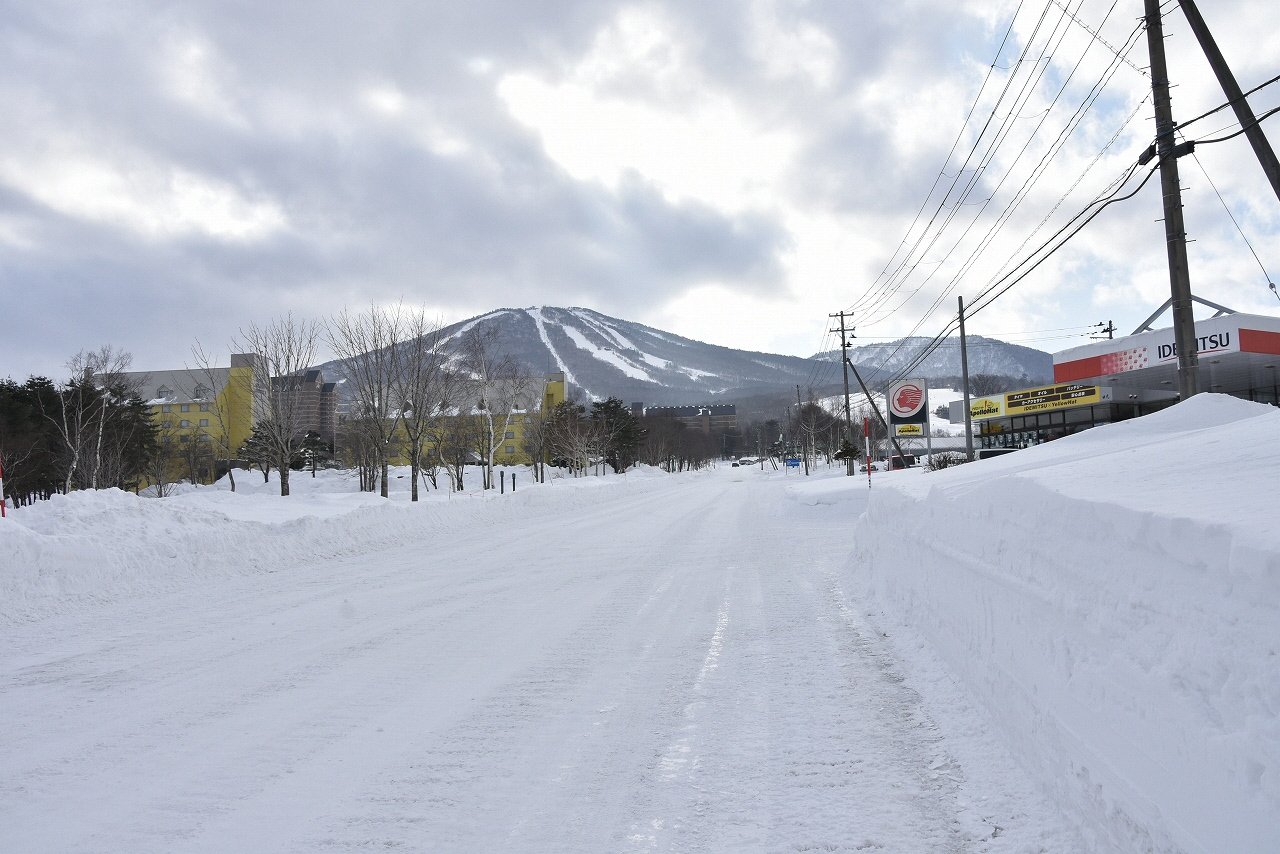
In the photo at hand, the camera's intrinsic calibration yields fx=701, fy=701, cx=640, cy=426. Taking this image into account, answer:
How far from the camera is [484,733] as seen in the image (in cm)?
436

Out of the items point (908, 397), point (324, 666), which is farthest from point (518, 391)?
point (324, 666)

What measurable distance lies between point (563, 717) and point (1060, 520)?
322 cm

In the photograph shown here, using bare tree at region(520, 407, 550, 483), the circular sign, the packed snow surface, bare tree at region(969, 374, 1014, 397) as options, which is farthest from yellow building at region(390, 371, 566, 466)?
bare tree at region(969, 374, 1014, 397)

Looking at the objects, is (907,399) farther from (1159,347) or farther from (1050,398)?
(1050,398)

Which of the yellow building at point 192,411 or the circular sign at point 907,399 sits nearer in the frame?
the circular sign at point 907,399

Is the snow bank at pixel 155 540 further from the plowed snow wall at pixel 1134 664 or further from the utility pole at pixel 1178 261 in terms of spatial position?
the utility pole at pixel 1178 261

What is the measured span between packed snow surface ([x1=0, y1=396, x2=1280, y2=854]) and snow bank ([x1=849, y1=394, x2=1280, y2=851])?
14 millimetres

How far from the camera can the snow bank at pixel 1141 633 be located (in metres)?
2.21

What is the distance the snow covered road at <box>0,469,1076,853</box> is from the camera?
10.6 ft

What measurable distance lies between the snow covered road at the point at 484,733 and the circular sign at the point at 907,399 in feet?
68.4

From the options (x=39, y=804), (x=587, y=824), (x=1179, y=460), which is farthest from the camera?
(x=1179, y=460)

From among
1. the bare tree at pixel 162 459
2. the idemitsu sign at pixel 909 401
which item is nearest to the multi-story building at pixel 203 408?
the bare tree at pixel 162 459

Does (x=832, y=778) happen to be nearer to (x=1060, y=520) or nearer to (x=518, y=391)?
(x=1060, y=520)

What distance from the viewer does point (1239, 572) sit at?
→ 2311 millimetres
